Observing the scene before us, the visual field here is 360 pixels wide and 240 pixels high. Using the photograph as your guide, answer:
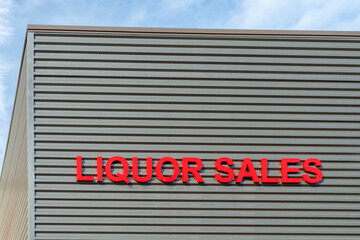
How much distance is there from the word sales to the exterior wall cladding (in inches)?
7.2

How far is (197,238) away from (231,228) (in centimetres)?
93

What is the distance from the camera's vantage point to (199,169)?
16.2 metres

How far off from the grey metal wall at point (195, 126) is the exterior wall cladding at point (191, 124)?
0.03 metres

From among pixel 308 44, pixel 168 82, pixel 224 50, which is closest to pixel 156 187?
pixel 168 82

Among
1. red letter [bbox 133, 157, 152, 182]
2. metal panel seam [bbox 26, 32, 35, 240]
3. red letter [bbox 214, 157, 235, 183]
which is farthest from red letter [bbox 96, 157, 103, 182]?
red letter [bbox 214, 157, 235, 183]

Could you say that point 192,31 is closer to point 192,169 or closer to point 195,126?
point 195,126

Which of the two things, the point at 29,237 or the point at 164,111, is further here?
the point at 164,111

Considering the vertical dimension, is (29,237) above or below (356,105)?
below

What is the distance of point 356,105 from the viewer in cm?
1692

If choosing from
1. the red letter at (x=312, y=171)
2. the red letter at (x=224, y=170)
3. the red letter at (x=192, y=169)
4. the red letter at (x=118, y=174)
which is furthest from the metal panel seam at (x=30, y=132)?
the red letter at (x=312, y=171)

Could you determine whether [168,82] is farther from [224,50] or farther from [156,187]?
[156,187]

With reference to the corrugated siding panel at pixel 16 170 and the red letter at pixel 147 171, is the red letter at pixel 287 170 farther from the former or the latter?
the corrugated siding panel at pixel 16 170

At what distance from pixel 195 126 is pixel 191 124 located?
0.12m

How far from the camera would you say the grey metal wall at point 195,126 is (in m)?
15.9
